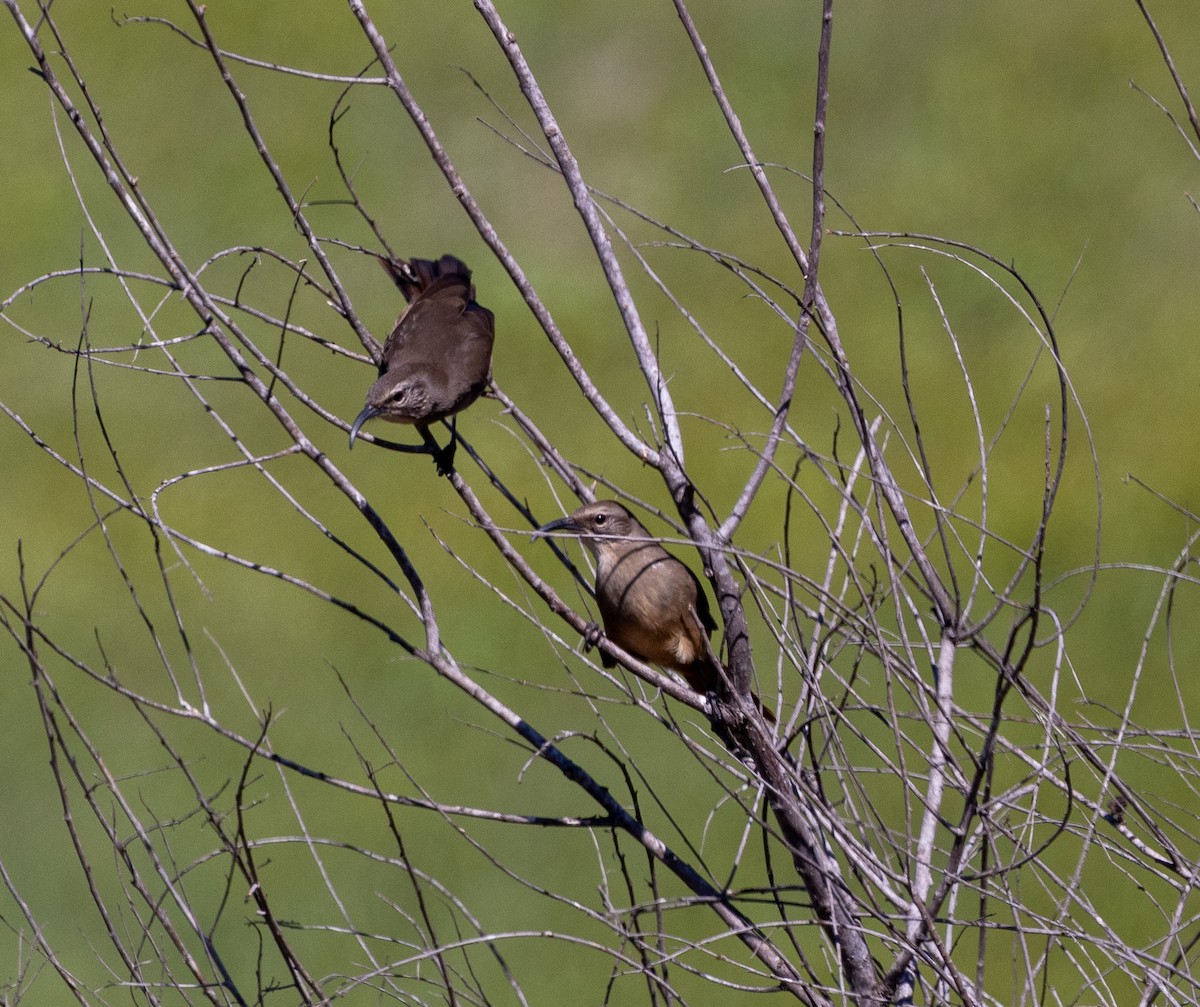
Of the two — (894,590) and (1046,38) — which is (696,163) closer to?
(1046,38)

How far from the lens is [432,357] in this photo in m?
5.22

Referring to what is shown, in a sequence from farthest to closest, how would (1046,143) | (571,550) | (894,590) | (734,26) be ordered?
(734,26), (1046,143), (571,550), (894,590)

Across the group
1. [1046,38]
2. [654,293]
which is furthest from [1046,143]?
[654,293]

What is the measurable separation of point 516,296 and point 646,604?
27.0ft

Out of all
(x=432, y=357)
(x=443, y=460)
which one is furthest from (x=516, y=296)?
(x=443, y=460)

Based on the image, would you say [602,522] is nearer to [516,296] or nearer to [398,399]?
[398,399]

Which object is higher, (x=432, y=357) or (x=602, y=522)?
(x=432, y=357)

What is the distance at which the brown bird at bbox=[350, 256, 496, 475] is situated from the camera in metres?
5.00

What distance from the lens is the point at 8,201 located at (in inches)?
541

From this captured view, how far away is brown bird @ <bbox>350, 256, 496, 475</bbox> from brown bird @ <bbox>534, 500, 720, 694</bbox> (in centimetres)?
59

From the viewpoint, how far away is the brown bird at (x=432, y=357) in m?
5.00

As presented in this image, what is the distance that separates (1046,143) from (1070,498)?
371 cm

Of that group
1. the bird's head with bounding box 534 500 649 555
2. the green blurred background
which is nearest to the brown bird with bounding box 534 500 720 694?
the bird's head with bounding box 534 500 649 555

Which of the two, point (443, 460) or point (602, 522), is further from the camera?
point (602, 522)
